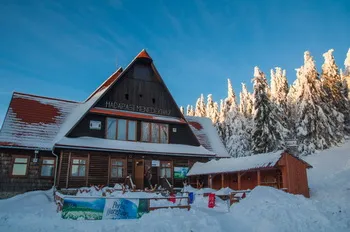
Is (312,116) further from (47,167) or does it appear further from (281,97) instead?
(47,167)

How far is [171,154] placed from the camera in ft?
74.7

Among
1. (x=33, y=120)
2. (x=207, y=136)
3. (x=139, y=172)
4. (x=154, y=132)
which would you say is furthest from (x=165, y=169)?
(x=33, y=120)

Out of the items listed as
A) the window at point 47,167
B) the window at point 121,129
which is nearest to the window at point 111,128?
the window at point 121,129

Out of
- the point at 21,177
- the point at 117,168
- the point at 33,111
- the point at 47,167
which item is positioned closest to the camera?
the point at 21,177

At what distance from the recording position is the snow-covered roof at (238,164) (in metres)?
17.4

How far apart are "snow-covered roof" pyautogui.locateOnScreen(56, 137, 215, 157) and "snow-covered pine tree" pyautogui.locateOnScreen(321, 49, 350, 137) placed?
66.9 ft

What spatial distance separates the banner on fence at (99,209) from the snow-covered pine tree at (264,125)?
83.1 ft

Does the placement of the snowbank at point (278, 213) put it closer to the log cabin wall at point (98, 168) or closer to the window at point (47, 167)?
the log cabin wall at point (98, 168)

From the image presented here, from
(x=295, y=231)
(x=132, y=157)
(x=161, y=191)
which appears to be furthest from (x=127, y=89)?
(x=295, y=231)

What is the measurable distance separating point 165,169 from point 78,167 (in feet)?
22.2

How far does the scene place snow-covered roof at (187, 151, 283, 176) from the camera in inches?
684

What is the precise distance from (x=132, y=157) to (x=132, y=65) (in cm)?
767

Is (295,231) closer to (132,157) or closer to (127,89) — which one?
(132,157)

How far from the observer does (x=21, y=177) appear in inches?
766
